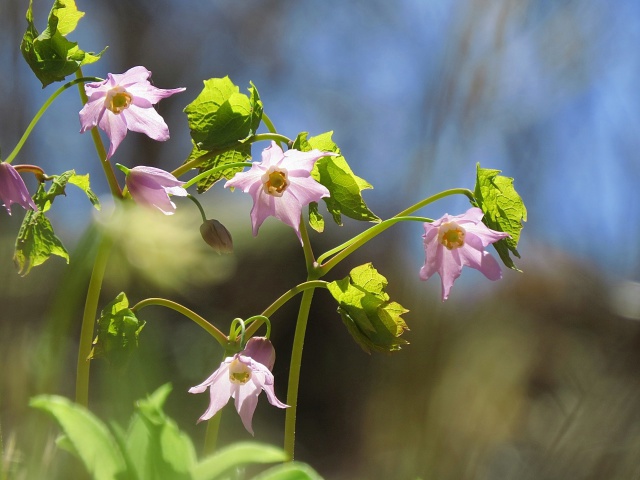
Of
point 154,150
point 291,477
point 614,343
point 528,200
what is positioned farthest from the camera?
point 154,150

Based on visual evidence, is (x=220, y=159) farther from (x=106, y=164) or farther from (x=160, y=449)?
(x=160, y=449)

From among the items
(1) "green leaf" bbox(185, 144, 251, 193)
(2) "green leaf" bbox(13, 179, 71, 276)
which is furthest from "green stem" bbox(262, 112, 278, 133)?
(2) "green leaf" bbox(13, 179, 71, 276)

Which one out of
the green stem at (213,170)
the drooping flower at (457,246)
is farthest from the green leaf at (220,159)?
the drooping flower at (457,246)

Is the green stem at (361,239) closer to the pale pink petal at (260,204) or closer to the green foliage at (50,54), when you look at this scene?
the pale pink petal at (260,204)

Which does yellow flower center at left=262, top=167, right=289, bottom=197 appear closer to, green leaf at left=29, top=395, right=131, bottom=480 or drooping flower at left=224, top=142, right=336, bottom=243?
drooping flower at left=224, top=142, right=336, bottom=243

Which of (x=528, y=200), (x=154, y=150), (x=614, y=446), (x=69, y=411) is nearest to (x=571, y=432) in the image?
(x=614, y=446)

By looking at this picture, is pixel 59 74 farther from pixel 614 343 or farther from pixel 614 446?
pixel 614 343
